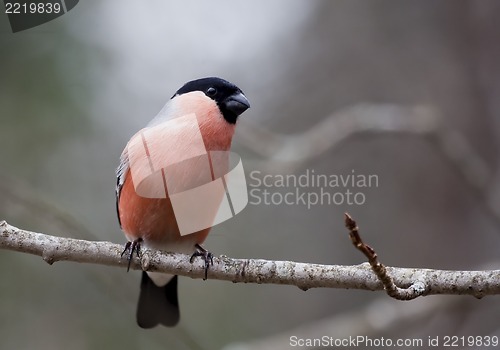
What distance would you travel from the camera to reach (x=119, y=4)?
4117 millimetres

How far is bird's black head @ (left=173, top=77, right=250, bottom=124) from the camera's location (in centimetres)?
319

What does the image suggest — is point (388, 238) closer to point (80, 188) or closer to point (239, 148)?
point (239, 148)

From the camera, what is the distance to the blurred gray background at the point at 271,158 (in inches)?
160

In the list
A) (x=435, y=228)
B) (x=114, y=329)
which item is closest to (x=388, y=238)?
(x=435, y=228)

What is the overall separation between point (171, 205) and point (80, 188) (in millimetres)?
1594

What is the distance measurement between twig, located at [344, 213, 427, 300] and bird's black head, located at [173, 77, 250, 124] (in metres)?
1.22

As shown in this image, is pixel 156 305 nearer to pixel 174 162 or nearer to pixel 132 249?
pixel 132 249

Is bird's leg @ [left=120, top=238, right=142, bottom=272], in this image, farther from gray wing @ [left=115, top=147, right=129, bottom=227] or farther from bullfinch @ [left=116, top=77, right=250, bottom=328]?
gray wing @ [left=115, top=147, right=129, bottom=227]

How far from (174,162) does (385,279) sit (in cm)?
113

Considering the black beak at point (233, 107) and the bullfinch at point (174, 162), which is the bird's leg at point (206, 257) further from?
the black beak at point (233, 107)

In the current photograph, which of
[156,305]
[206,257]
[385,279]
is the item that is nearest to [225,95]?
[206,257]

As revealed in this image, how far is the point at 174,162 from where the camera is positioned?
2887 mm

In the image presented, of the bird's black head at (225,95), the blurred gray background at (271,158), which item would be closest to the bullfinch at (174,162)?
the bird's black head at (225,95)

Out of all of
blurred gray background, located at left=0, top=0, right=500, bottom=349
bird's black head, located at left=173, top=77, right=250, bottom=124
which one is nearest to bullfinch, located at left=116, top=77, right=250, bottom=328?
bird's black head, located at left=173, top=77, right=250, bottom=124
